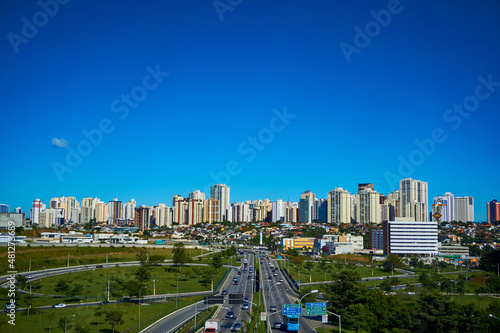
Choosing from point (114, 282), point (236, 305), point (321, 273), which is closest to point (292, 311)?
point (236, 305)

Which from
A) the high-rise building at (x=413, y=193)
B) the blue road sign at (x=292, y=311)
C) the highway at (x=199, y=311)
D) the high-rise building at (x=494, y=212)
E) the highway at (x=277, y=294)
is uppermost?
the high-rise building at (x=413, y=193)

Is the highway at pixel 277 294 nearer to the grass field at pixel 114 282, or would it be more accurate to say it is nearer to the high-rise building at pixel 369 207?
the grass field at pixel 114 282

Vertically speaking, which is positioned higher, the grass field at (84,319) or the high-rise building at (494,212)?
the high-rise building at (494,212)

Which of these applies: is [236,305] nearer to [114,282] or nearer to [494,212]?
[114,282]

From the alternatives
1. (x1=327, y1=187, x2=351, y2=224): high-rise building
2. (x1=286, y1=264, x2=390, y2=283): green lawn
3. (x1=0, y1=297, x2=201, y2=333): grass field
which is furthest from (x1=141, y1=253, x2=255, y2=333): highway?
(x1=327, y1=187, x2=351, y2=224): high-rise building

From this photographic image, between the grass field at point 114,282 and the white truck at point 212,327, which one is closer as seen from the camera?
the white truck at point 212,327

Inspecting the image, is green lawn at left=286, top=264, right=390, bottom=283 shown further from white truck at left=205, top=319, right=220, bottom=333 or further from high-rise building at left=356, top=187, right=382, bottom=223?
high-rise building at left=356, top=187, right=382, bottom=223

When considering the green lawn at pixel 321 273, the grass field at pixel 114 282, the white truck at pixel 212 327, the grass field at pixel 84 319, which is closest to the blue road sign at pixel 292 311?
the white truck at pixel 212 327

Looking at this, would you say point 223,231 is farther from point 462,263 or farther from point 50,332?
point 50,332
